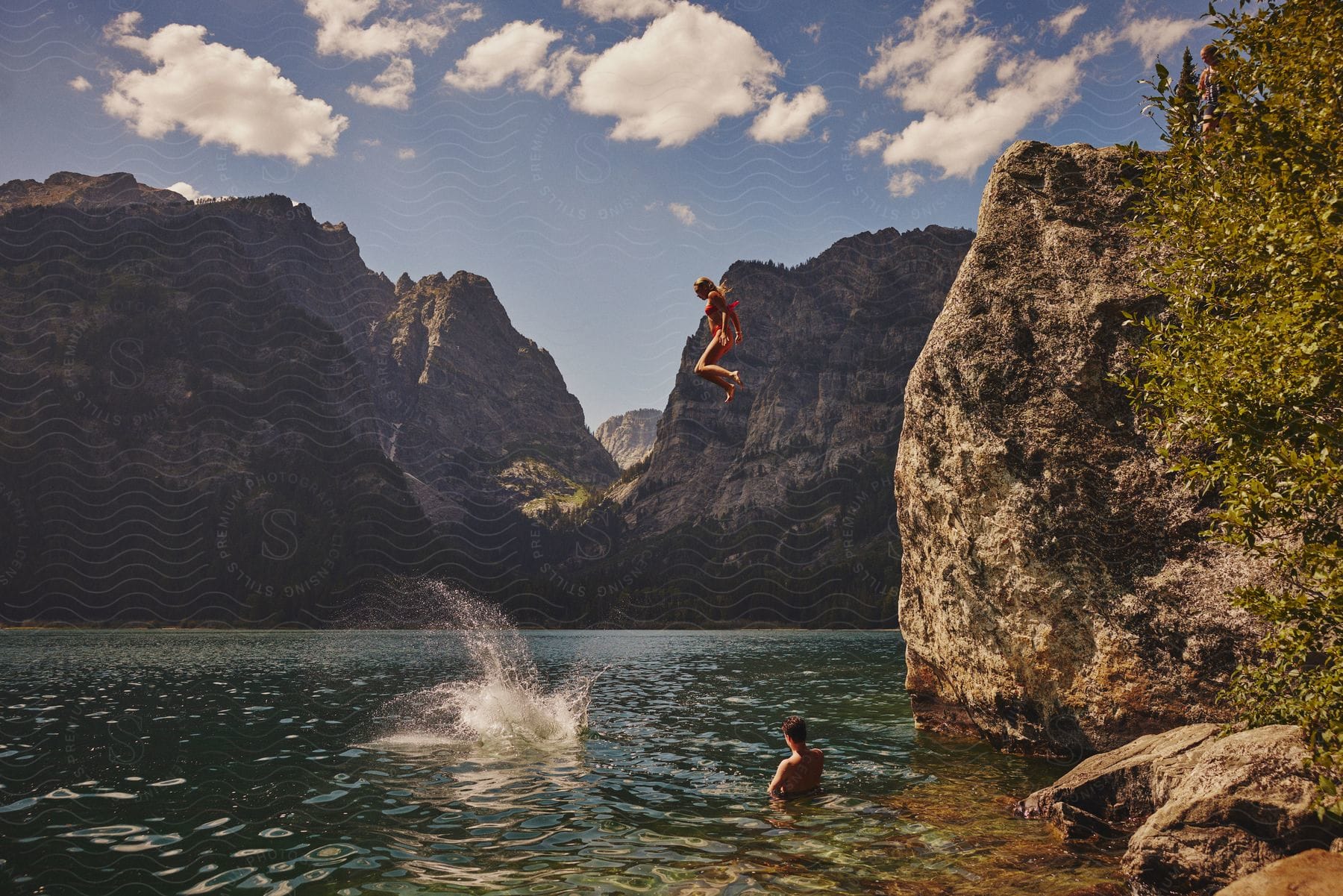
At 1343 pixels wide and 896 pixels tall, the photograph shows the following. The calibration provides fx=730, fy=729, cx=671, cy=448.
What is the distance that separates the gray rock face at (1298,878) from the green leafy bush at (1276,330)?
2.07ft

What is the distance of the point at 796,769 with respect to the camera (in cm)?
1761

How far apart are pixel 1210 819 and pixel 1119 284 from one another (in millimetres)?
15073

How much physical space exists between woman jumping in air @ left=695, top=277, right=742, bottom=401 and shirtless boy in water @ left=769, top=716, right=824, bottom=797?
28.7 ft

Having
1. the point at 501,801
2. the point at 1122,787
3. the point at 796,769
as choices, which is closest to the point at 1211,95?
the point at 1122,787

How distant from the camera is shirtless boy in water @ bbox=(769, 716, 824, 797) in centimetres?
1753

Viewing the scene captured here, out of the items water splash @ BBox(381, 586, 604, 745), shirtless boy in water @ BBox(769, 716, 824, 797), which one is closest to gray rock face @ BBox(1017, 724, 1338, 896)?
shirtless boy in water @ BBox(769, 716, 824, 797)

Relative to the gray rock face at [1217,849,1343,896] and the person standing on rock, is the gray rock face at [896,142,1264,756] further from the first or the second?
the gray rock face at [1217,849,1343,896]

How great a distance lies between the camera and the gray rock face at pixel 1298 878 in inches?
332

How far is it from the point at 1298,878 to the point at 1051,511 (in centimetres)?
1191

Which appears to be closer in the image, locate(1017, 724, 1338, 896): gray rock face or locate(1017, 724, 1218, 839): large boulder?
locate(1017, 724, 1338, 896): gray rock face

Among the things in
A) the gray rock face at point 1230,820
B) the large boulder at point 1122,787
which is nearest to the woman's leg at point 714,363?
the large boulder at point 1122,787

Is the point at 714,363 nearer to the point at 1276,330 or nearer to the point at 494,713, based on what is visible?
the point at 1276,330

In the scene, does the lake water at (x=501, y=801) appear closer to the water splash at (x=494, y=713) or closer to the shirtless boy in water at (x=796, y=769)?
the water splash at (x=494, y=713)

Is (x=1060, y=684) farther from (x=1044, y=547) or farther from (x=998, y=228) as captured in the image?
(x=998, y=228)
